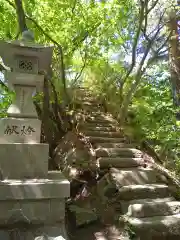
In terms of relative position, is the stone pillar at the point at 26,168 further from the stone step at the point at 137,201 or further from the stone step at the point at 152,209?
the stone step at the point at 137,201

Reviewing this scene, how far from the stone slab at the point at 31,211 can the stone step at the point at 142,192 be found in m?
1.90

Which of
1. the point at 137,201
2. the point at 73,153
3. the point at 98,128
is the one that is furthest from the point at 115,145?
the point at 137,201

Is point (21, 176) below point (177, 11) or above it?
below

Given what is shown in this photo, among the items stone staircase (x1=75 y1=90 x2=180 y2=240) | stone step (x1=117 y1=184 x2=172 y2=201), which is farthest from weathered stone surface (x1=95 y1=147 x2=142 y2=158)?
stone step (x1=117 y1=184 x2=172 y2=201)

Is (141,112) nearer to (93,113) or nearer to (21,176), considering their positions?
(93,113)

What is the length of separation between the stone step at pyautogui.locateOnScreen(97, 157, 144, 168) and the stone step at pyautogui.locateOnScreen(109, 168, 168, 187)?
229mm

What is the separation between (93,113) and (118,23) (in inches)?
132

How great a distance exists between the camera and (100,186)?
539 cm

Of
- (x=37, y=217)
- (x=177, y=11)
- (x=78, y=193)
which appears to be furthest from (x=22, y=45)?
(x=177, y=11)

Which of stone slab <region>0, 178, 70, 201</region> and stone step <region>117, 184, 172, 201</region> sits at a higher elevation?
stone slab <region>0, 178, 70, 201</region>

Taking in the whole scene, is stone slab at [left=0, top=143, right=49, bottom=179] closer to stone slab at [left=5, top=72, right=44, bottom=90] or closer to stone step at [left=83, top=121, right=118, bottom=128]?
stone slab at [left=5, top=72, right=44, bottom=90]

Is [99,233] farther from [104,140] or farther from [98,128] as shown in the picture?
[98,128]

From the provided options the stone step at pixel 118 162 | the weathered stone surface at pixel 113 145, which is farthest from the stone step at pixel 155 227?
the weathered stone surface at pixel 113 145

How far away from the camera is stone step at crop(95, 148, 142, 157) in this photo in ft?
20.4
